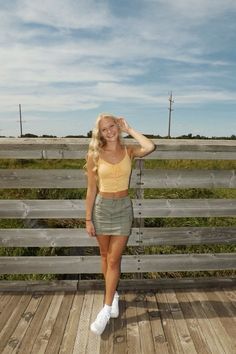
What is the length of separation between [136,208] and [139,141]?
0.97 metres

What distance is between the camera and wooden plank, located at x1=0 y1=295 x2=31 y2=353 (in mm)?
3529

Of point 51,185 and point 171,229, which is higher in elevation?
point 51,185

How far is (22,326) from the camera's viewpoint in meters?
3.76

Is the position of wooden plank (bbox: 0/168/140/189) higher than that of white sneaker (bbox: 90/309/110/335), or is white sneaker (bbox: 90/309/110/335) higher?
wooden plank (bbox: 0/168/140/189)

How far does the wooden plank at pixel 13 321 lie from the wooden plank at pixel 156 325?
1339mm

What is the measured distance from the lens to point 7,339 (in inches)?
139

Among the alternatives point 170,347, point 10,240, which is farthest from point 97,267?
point 170,347

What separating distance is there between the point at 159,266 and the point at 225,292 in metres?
0.88

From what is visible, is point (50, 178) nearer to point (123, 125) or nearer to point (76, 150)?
point (76, 150)

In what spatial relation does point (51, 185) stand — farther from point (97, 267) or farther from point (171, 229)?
point (171, 229)

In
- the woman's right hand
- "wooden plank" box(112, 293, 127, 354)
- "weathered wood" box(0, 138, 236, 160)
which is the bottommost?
"wooden plank" box(112, 293, 127, 354)

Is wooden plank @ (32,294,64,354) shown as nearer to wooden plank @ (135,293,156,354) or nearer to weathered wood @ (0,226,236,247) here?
weathered wood @ (0,226,236,247)

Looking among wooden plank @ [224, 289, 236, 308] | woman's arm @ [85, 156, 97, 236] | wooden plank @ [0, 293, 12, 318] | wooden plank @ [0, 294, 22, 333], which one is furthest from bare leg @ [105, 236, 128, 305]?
wooden plank @ [224, 289, 236, 308]

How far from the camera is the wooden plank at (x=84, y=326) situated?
3.42m
